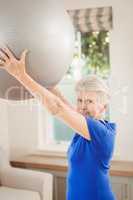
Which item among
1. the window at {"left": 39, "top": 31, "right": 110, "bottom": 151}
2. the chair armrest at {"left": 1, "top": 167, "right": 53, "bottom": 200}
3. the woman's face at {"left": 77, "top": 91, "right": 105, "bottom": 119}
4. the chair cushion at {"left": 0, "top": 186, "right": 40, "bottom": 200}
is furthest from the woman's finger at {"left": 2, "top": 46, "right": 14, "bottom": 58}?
the window at {"left": 39, "top": 31, "right": 110, "bottom": 151}

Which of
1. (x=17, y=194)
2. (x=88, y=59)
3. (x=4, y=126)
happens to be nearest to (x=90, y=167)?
(x=17, y=194)

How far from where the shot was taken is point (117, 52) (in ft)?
9.98

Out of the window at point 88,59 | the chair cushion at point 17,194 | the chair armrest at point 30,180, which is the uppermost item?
the window at point 88,59

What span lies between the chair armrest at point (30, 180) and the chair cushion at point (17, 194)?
0.07 m

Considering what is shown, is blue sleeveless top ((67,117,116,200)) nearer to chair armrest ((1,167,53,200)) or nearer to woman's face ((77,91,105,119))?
woman's face ((77,91,105,119))

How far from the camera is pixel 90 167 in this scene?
1478 millimetres

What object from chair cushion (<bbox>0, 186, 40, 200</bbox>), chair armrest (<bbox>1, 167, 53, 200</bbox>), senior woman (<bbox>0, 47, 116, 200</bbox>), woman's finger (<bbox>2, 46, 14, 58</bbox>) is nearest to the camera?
woman's finger (<bbox>2, 46, 14, 58</bbox>)

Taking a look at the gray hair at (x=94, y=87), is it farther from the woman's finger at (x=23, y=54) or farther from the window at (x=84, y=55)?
the window at (x=84, y=55)

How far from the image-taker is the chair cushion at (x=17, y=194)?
2.63 m

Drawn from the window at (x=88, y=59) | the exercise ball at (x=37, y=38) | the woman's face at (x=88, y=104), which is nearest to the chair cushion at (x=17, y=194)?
the window at (x=88, y=59)

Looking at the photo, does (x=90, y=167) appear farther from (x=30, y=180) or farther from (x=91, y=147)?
(x=30, y=180)

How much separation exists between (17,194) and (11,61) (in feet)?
6.52

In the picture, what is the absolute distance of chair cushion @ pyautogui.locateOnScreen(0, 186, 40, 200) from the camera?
2.63 meters

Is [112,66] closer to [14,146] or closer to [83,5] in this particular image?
[83,5]
